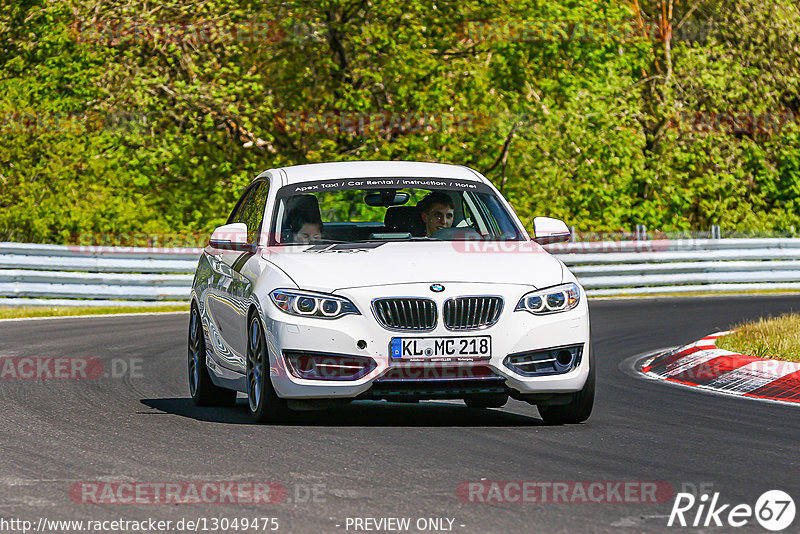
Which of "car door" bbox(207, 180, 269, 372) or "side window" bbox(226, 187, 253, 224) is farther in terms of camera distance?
"side window" bbox(226, 187, 253, 224)

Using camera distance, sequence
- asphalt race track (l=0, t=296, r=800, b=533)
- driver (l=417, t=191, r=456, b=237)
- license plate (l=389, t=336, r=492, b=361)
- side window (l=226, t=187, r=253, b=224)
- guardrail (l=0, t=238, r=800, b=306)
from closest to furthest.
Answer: asphalt race track (l=0, t=296, r=800, b=533)
license plate (l=389, t=336, r=492, b=361)
driver (l=417, t=191, r=456, b=237)
side window (l=226, t=187, r=253, b=224)
guardrail (l=0, t=238, r=800, b=306)

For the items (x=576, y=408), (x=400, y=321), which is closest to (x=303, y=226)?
(x=400, y=321)


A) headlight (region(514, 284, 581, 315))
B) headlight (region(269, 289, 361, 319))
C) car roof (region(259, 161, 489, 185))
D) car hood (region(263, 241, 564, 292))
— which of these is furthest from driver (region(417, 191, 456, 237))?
headlight (region(269, 289, 361, 319))

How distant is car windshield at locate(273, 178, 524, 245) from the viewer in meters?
10.2

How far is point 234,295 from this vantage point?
1000 centimetres

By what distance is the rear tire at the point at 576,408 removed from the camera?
30.7 feet

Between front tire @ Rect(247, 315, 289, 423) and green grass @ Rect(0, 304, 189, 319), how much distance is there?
13103 millimetres

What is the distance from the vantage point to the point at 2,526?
19.6 ft

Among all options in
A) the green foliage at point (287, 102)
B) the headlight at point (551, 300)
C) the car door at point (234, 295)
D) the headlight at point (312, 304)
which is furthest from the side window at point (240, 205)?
the green foliage at point (287, 102)

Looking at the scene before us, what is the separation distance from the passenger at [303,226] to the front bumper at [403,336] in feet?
3.67

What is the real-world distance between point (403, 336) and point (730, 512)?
3093 mm

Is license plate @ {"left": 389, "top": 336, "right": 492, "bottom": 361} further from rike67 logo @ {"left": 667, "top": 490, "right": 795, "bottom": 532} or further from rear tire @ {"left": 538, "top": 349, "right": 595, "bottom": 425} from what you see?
rike67 logo @ {"left": 667, "top": 490, "right": 795, "bottom": 532}

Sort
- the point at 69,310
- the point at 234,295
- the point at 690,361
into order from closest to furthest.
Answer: the point at 234,295 → the point at 690,361 → the point at 69,310

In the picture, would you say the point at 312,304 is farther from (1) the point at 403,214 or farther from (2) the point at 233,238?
(1) the point at 403,214
